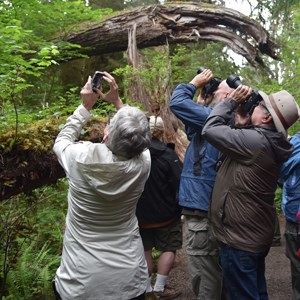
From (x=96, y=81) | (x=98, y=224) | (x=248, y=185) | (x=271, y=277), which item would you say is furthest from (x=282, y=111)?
(x=271, y=277)

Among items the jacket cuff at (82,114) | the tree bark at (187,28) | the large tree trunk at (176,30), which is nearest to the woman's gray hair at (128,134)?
the jacket cuff at (82,114)

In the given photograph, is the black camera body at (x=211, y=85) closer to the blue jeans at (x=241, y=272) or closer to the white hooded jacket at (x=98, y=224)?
the white hooded jacket at (x=98, y=224)

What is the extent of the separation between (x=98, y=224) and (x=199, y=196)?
1.18 metres

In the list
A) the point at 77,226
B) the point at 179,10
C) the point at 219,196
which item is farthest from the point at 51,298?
the point at 179,10

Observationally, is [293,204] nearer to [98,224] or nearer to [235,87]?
[235,87]

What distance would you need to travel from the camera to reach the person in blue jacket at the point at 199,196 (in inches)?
128

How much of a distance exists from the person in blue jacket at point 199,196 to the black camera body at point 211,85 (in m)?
0.07

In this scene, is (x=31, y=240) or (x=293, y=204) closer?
(x=293, y=204)

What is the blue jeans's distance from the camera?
274cm

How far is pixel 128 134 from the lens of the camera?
7.45 ft

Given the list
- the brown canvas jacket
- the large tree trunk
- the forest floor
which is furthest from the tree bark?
the brown canvas jacket

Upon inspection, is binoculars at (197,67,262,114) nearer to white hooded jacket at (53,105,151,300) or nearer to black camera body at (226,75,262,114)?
black camera body at (226,75,262,114)

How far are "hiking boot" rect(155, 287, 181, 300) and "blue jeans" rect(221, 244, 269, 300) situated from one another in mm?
1735

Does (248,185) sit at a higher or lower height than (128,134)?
lower
